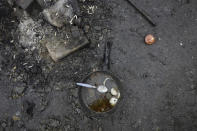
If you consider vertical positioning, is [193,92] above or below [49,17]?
below

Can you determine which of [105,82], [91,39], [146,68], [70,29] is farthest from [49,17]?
[146,68]

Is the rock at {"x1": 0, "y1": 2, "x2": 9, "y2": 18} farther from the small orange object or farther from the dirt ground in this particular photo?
the small orange object

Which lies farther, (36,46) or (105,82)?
(36,46)

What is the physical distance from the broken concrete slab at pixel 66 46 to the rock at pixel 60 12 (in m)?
0.26

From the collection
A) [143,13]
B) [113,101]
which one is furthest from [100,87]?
[143,13]

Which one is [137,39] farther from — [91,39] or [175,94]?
[175,94]

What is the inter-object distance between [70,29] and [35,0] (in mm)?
937

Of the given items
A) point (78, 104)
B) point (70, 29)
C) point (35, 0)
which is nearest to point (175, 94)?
point (78, 104)

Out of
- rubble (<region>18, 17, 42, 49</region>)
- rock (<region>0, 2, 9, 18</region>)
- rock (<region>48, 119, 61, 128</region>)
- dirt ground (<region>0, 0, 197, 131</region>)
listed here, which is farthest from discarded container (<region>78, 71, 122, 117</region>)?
rock (<region>0, 2, 9, 18</region>)

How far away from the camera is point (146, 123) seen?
13.3 ft

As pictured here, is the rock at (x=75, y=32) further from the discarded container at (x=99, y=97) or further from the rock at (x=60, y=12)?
the discarded container at (x=99, y=97)

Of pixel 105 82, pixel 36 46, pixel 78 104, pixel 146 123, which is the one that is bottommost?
pixel 146 123

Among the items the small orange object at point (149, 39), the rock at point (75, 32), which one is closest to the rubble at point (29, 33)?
the rock at point (75, 32)

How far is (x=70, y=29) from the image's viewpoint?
421cm
